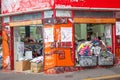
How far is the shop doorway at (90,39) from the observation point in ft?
58.7

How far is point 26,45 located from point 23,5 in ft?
8.75

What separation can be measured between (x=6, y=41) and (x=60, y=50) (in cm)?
466

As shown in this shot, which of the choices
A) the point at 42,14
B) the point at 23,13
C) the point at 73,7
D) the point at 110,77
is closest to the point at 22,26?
the point at 23,13

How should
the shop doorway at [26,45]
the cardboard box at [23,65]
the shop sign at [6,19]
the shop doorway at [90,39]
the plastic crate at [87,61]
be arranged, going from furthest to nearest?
the shop sign at [6,19] → the shop doorway at [26,45] → the cardboard box at [23,65] → the shop doorway at [90,39] → the plastic crate at [87,61]

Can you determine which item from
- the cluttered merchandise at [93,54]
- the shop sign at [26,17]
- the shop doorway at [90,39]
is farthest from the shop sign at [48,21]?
the cluttered merchandise at [93,54]

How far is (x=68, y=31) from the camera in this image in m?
17.3

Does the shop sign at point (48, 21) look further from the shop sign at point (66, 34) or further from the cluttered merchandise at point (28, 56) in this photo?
the cluttered merchandise at point (28, 56)

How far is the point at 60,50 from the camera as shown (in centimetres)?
1723

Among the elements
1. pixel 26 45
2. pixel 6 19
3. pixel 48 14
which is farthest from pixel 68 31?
pixel 6 19

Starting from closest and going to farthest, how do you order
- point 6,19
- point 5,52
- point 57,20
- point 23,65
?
point 57,20 → point 23,65 → point 6,19 → point 5,52

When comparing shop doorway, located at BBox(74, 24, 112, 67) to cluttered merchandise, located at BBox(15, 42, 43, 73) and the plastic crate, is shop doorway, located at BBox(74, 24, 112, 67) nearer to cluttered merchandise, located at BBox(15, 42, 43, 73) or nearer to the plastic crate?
the plastic crate

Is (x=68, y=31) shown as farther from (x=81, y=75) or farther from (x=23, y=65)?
(x=23, y=65)

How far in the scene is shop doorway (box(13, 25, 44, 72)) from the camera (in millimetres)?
19594

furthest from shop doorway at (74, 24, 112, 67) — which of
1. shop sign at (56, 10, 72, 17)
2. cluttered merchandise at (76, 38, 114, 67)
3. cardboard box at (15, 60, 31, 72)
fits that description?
cardboard box at (15, 60, 31, 72)
